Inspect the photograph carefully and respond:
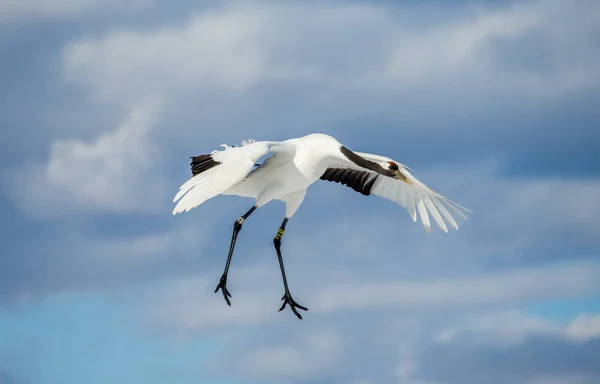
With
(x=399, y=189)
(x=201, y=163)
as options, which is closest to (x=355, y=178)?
(x=399, y=189)

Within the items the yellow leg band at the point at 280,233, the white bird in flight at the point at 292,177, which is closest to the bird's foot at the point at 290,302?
the white bird in flight at the point at 292,177

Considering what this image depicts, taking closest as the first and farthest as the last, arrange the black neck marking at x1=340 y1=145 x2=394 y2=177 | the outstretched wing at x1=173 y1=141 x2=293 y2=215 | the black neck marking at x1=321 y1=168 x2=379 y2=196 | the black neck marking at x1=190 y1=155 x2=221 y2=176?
the outstretched wing at x1=173 y1=141 x2=293 y2=215, the black neck marking at x1=190 y1=155 x2=221 y2=176, the black neck marking at x1=340 y1=145 x2=394 y2=177, the black neck marking at x1=321 y1=168 x2=379 y2=196

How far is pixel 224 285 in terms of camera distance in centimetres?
1833

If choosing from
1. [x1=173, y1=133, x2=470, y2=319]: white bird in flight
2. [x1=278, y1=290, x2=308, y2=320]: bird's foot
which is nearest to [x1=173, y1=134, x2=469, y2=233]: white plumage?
[x1=173, y1=133, x2=470, y2=319]: white bird in flight

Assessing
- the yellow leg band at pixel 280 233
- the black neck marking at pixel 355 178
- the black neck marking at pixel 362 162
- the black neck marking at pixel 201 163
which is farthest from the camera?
the black neck marking at pixel 355 178

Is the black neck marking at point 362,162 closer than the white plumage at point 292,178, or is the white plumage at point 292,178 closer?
the white plumage at point 292,178

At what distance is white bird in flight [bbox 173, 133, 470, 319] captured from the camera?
16.9 meters

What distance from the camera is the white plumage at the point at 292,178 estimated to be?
1683 centimetres

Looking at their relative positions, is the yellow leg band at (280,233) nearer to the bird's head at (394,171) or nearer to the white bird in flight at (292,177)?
the white bird in flight at (292,177)

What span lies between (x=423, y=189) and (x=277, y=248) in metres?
3.38

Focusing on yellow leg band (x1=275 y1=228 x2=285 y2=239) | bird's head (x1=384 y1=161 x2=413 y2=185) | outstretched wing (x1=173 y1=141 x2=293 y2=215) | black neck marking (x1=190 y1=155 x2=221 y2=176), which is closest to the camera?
outstretched wing (x1=173 y1=141 x2=293 y2=215)

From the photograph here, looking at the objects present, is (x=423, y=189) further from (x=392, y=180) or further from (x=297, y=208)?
(x=297, y=208)

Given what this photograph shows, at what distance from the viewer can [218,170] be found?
17062 millimetres

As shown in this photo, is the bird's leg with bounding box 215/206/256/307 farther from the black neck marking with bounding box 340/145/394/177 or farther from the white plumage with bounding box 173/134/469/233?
the black neck marking with bounding box 340/145/394/177
